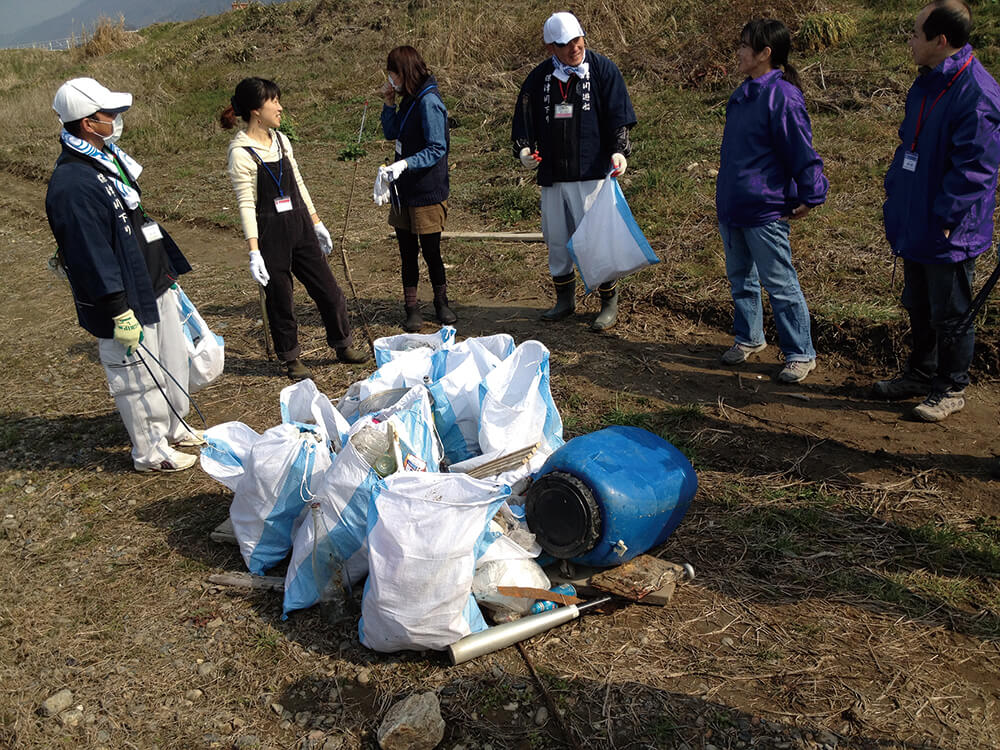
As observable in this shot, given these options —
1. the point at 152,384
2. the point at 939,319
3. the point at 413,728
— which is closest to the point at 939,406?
the point at 939,319

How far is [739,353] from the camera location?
4.23 meters

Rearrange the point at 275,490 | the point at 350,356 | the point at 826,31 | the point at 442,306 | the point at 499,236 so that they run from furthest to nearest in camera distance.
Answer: the point at 826,31, the point at 499,236, the point at 442,306, the point at 350,356, the point at 275,490

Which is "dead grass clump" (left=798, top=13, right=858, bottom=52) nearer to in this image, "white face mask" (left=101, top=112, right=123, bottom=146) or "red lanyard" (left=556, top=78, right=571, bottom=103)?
"red lanyard" (left=556, top=78, right=571, bottom=103)

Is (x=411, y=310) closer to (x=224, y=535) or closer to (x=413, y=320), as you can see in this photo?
(x=413, y=320)

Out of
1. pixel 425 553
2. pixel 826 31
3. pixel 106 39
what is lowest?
pixel 425 553

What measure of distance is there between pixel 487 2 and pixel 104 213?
13159 mm

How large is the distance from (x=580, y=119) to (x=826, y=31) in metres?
6.18

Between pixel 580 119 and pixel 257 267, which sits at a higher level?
pixel 580 119

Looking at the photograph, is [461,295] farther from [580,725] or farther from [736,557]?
[580,725]

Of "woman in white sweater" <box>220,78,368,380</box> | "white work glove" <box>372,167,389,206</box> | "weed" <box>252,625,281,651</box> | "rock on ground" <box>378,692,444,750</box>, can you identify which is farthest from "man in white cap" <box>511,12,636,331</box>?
"rock on ground" <box>378,692,444,750</box>

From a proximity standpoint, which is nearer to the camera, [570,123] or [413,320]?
[570,123]

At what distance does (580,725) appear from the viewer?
2203 millimetres

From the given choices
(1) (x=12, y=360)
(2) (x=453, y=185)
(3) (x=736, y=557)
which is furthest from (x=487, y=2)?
(3) (x=736, y=557)

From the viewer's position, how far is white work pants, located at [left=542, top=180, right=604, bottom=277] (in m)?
4.45
